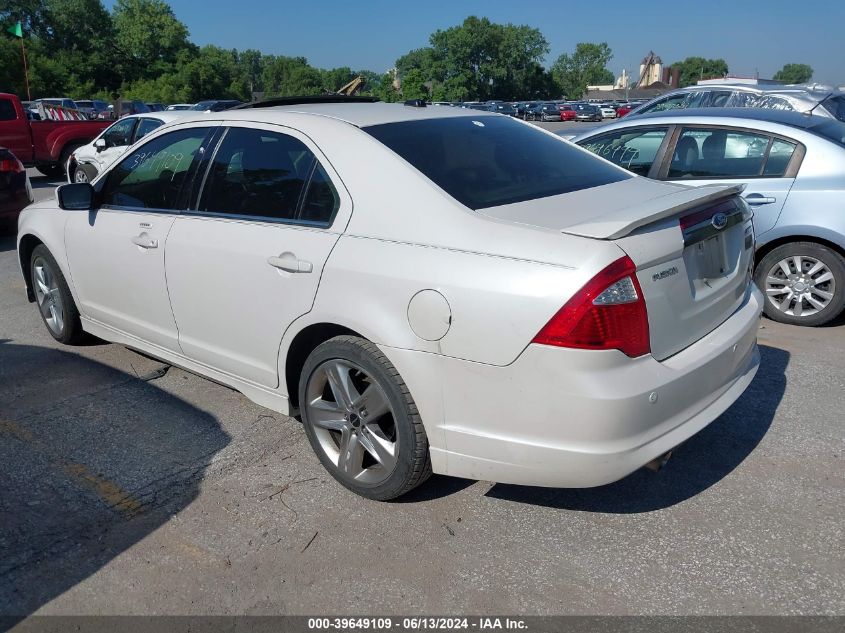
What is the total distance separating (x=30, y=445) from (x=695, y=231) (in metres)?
3.44

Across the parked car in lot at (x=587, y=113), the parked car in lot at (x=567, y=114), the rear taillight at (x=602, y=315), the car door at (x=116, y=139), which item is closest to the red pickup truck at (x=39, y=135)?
the car door at (x=116, y=139)

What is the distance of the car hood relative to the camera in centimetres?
274

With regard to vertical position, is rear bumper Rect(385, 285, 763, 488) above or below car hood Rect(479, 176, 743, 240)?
below

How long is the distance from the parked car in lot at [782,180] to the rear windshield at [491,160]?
2235 millimetres

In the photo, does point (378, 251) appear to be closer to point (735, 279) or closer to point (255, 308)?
point (255, 308)

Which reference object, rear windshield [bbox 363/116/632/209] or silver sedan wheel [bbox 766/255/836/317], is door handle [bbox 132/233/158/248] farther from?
silver sedan wheel [bbox 766/255/836/317]

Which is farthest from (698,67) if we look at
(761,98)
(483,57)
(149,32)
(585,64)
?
(761,98)

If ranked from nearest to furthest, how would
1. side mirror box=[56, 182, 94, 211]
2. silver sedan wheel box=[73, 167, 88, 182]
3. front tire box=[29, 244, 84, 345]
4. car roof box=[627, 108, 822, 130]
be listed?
side mirror box=[56, 182, 94, 211], front tire box=[29, 244, 84, 345], car roof box=[627, 108, 822, 130], silver sedan wheel box=[73, 167, 88, 182]

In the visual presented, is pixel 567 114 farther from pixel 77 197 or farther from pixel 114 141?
pixel 77 197

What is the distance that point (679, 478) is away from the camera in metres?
3.49

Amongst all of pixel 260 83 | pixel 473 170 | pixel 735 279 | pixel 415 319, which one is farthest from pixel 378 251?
pixel 260 83

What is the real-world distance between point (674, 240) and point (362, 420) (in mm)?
1477

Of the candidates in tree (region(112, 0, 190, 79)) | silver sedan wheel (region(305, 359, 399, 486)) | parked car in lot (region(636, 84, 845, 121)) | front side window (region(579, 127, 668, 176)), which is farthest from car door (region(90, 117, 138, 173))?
tree (region(112, 0, 190, 79))

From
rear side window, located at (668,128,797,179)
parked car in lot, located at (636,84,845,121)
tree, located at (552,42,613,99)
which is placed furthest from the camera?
tree, located at (552,42,613,99)
